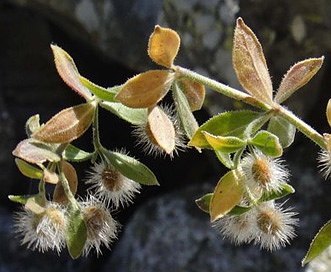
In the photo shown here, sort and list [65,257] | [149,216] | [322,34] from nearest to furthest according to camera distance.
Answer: [322,34] → [149,216] → [65,257]

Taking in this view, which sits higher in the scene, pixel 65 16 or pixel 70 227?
pixel 70 227

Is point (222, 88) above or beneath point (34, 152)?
above

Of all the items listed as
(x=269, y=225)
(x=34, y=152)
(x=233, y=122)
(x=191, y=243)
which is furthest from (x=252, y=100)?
(x=191, y=243)

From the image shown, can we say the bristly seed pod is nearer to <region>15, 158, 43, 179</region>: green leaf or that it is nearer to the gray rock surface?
<region>15, 158, 43, 179</region>: green leaf

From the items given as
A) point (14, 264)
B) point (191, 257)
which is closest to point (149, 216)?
point (191, 257)

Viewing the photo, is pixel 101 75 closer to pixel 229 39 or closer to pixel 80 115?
pixel 229 39

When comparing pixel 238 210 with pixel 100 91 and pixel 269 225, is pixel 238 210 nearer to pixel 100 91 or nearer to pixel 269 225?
pixel 269 225
